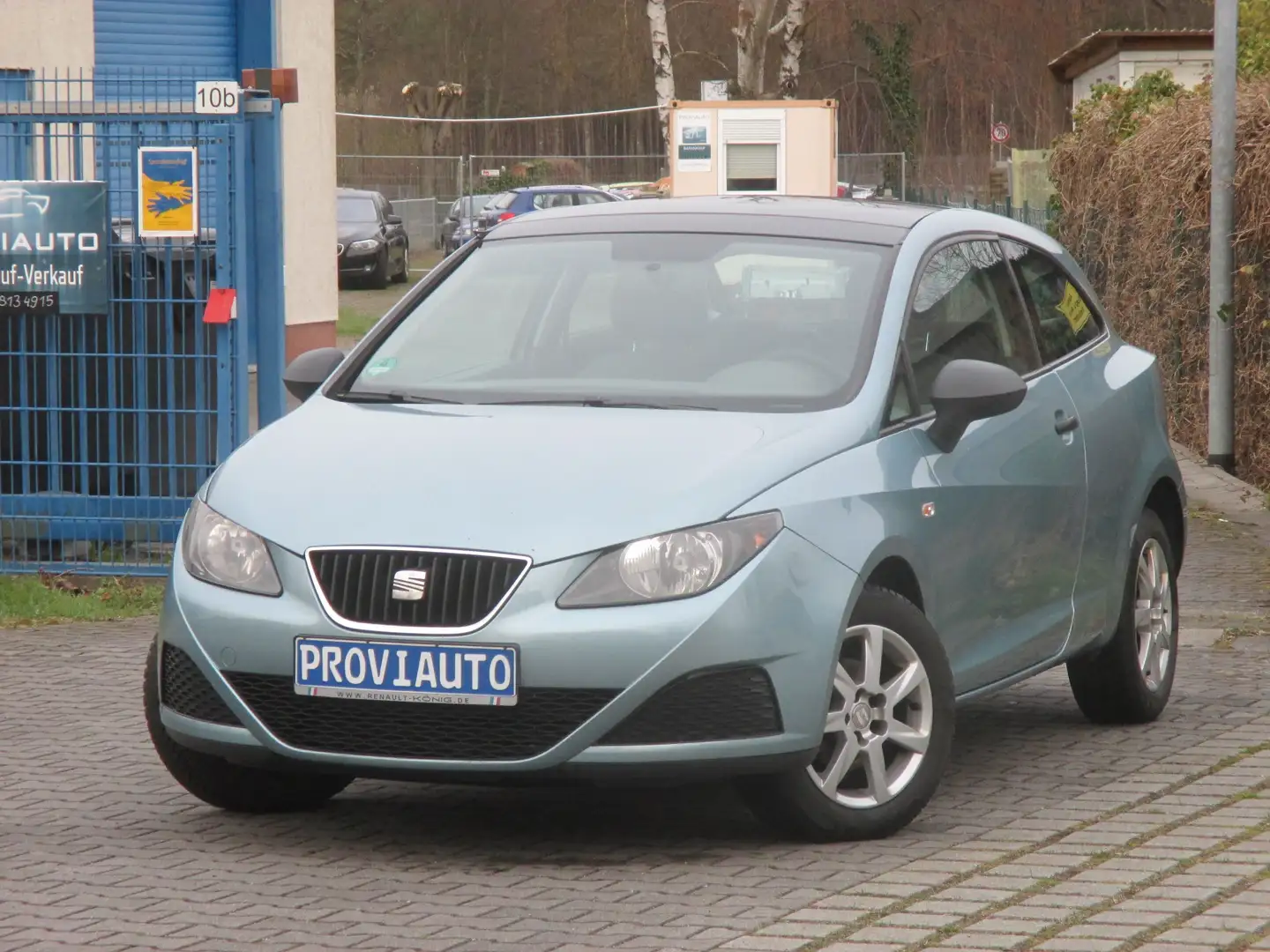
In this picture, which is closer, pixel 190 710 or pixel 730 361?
pixel 190 710

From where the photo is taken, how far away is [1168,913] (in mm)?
4863

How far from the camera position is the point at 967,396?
19.5 ft

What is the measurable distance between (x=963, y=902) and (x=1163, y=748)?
2.16 meters

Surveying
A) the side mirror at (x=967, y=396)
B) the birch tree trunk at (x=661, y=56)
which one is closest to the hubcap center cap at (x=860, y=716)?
the side mirror at (x=967, y=396)

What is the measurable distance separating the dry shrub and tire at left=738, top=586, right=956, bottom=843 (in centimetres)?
795

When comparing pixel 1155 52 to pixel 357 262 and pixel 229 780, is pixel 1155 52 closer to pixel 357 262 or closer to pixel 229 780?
pixel 357 262

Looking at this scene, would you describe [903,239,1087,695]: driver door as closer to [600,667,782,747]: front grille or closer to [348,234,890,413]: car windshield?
[348,234,890,413]: car windshield

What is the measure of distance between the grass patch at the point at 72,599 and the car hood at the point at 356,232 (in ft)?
91.2

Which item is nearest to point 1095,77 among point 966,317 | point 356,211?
point 356,211

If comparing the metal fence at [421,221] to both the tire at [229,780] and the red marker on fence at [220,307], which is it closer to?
the red marker on fence at [220,307]

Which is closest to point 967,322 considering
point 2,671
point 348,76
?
point 2,671

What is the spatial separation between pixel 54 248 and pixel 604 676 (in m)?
5.84

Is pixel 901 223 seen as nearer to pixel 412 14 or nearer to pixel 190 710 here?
pixel 190 710

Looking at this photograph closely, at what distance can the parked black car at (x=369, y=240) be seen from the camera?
1499 inches
